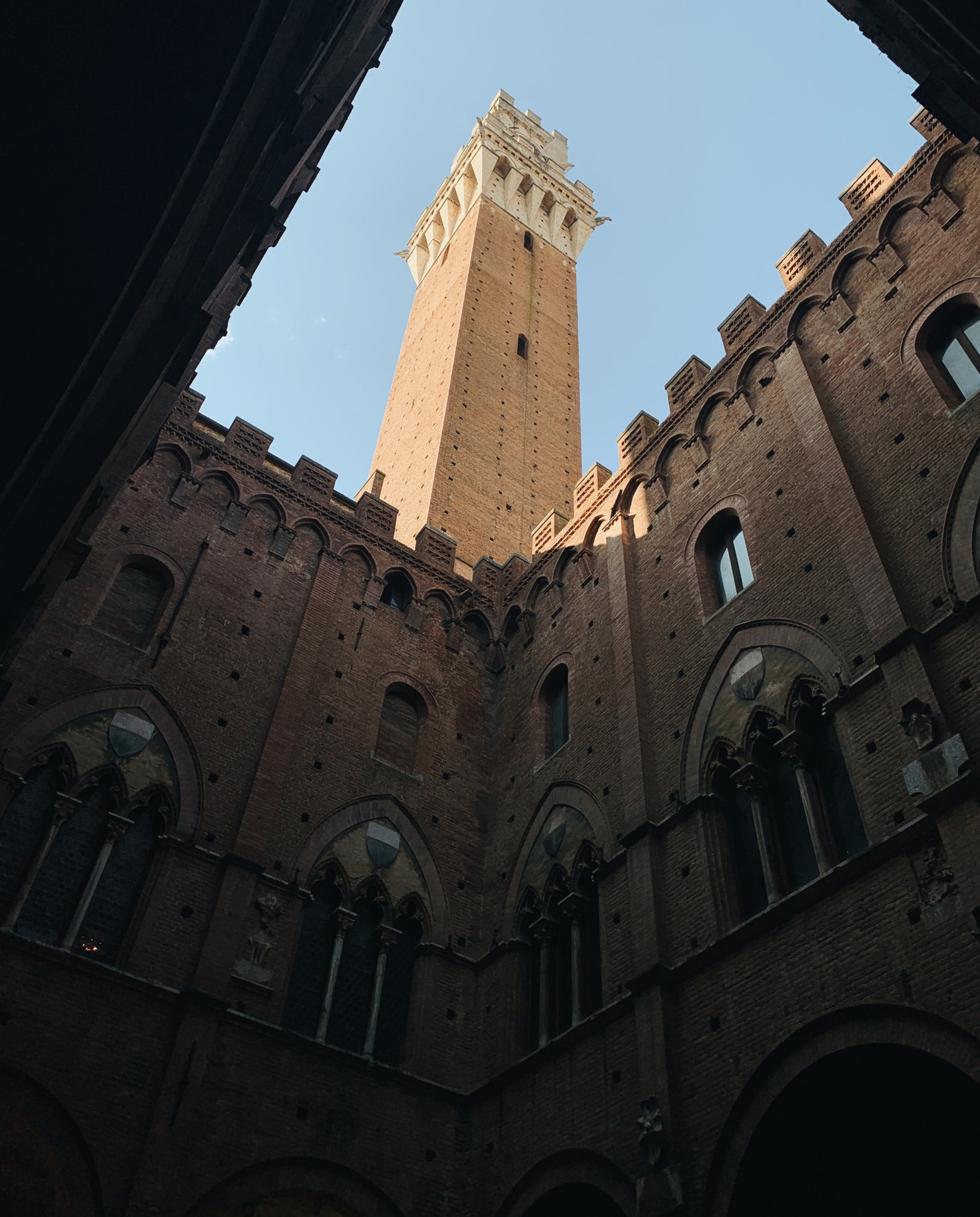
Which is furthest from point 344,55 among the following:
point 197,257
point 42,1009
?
point 42,1009

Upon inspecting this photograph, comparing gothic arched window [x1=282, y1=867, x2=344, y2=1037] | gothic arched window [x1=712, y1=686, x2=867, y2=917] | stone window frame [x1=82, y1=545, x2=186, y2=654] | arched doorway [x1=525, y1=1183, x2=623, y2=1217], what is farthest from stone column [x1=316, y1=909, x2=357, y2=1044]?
gothic arched window [x1=712, y1=686, x2=867, y2=917]

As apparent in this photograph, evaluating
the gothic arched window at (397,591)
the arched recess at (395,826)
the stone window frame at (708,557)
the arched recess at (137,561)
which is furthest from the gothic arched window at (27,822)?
the stone window frame at (708,557)

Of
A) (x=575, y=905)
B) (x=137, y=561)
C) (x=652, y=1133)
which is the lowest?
(x=652, y=1133)

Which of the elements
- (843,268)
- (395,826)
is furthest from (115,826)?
(843,268)

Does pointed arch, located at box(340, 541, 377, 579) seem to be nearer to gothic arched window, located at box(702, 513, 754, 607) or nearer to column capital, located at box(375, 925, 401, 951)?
gothic arched window, located at box(702, 513, 754, 607)

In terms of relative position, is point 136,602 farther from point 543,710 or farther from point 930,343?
point 930,343

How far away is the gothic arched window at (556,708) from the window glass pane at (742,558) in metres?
3.47

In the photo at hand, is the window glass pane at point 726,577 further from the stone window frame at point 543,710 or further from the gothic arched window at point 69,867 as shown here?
the gothic arched window at point 69,867

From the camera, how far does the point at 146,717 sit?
42.8 ft

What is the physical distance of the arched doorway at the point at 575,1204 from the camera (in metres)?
10.2

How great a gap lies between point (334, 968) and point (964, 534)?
854cm

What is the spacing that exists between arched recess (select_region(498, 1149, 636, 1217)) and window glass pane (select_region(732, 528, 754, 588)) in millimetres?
6531

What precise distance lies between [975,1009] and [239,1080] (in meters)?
7.35

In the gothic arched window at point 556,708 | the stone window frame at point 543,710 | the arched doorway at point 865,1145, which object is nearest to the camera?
the arched doorway at point 865,1145
